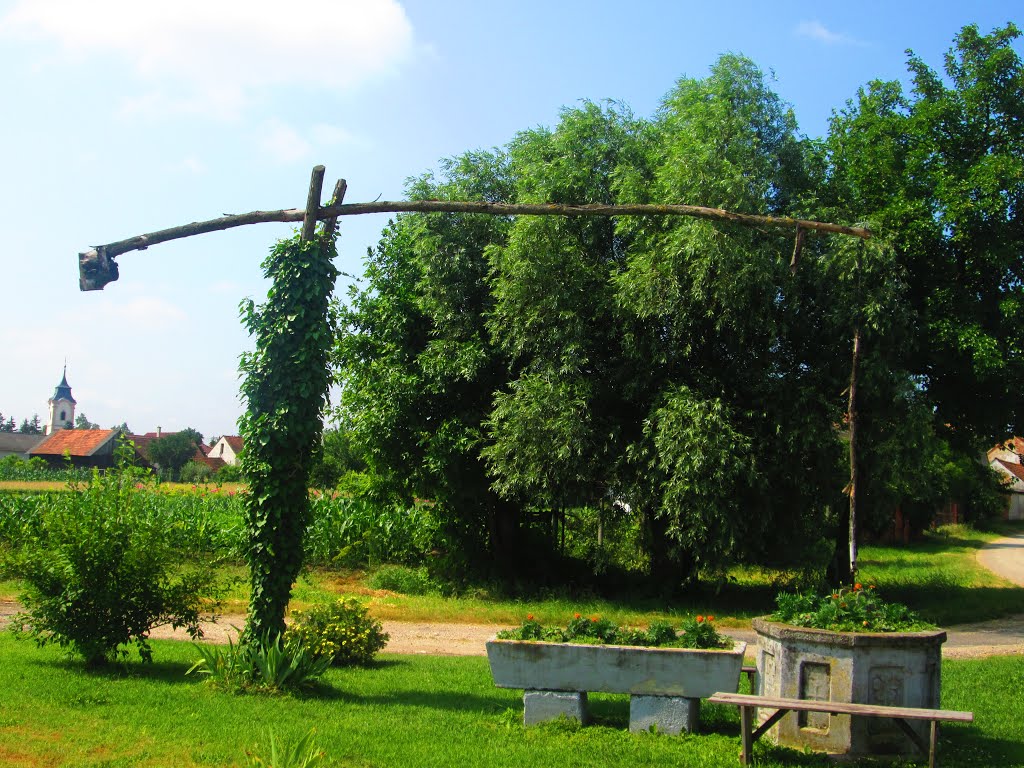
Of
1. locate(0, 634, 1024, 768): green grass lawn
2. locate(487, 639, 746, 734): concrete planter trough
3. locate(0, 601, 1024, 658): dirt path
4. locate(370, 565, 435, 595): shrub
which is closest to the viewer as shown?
locate(0, 634, 1024, 768): green grass lawn

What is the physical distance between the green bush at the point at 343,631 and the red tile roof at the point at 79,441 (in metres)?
69.4

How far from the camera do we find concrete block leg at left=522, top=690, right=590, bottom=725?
792 cm

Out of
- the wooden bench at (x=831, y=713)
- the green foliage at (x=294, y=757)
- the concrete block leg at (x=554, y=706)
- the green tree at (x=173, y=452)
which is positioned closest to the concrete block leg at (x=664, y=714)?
the concrete block leg at (x=554, y=706)

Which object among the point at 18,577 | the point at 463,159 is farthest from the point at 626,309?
the point at 18,577

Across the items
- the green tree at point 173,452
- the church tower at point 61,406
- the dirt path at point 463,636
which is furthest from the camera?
Answer: the church tower at point 61,406

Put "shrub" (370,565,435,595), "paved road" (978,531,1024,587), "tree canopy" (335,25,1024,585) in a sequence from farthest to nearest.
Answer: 1. "paved road" (978,531,1024,587)
2. "shrub" (370,565,435,595)
3. "tree canopy" (335,25,1024,585)

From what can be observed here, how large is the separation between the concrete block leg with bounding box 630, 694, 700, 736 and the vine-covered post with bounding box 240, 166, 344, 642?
3.76 m

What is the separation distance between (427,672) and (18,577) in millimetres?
4838

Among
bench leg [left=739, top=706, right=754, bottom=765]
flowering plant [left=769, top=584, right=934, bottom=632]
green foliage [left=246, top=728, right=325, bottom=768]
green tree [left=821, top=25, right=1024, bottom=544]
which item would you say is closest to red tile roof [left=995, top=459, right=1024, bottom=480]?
green tree [left=821, top=25, right=1024, bottom=544]

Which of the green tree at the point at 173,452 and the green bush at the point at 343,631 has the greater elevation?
the green tree at the point at 173,452

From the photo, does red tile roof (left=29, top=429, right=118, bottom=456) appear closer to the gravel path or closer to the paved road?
the gravel path

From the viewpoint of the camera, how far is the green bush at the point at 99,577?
32.0 feet

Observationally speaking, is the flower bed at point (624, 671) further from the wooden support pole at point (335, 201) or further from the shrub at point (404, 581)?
the shrub at point (404, 581)

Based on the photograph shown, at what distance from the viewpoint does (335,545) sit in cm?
2381
